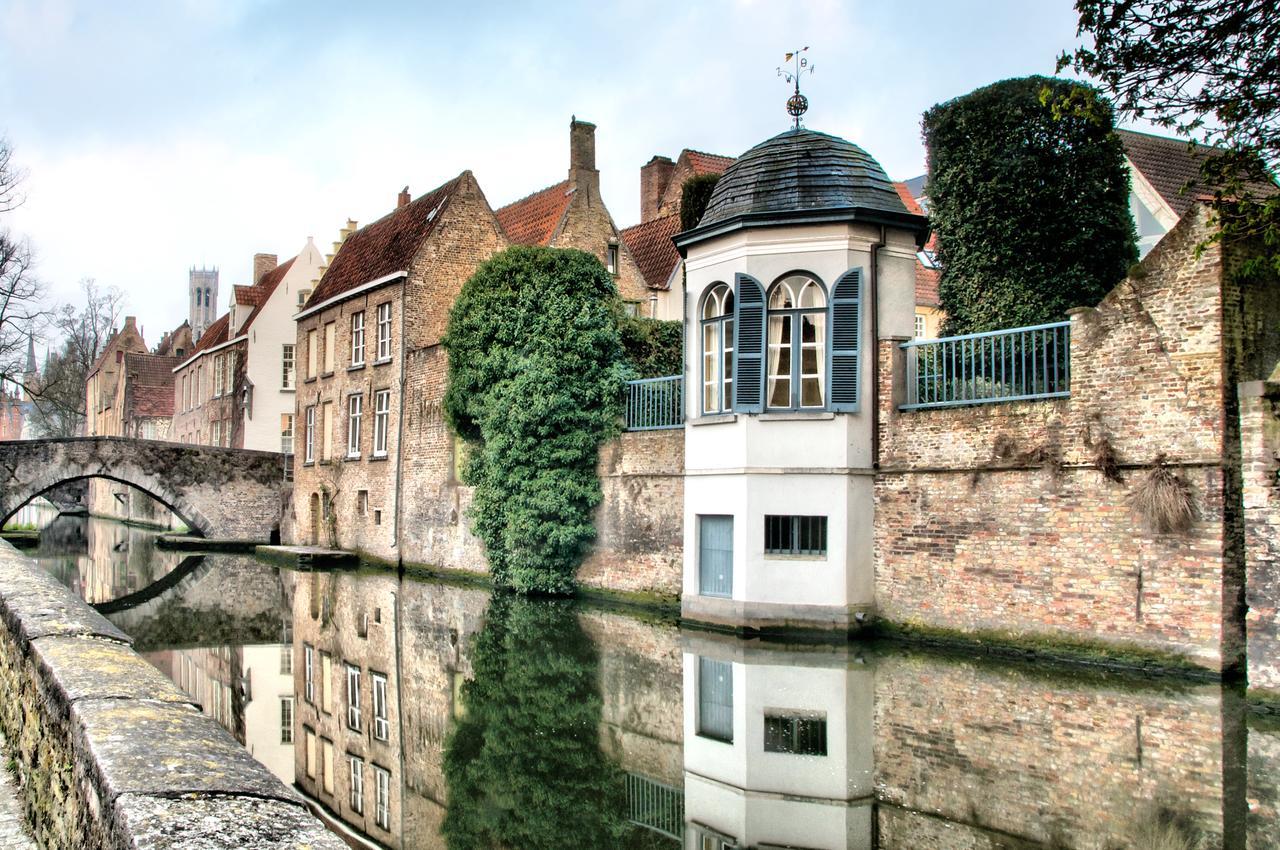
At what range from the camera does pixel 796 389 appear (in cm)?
1573

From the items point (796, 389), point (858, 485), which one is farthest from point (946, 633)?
point (796, 389)

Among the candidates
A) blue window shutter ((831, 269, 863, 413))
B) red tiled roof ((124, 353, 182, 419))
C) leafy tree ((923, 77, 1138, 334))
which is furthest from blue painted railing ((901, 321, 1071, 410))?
red tiled roof ((124, 353, 182, 419))

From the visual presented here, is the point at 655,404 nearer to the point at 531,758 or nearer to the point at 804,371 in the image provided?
the point at 804,371

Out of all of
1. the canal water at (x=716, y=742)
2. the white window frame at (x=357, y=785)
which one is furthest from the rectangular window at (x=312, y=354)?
the white window frame at (x=357, y=785)

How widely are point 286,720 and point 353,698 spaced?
95cm

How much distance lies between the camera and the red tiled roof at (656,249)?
110 ft

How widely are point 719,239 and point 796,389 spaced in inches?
95.2

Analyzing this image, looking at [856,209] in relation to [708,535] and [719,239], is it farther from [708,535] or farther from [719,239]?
[708,535]

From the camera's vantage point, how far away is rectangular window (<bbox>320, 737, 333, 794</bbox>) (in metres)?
8.70

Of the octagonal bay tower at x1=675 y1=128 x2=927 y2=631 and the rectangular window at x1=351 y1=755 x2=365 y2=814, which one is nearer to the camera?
the rectangular window at x1=351 y1=755 x2=365 y2=814

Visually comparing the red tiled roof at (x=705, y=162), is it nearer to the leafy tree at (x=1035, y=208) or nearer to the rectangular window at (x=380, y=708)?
the leafy tree at (x=1035, y=208)

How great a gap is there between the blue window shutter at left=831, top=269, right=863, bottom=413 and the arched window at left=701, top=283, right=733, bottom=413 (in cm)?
153

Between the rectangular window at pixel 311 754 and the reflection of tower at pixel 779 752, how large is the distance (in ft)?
9.51

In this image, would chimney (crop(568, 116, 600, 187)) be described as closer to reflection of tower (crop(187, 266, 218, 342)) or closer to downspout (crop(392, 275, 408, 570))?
downspout (crop(392, 275, 408, 570))
